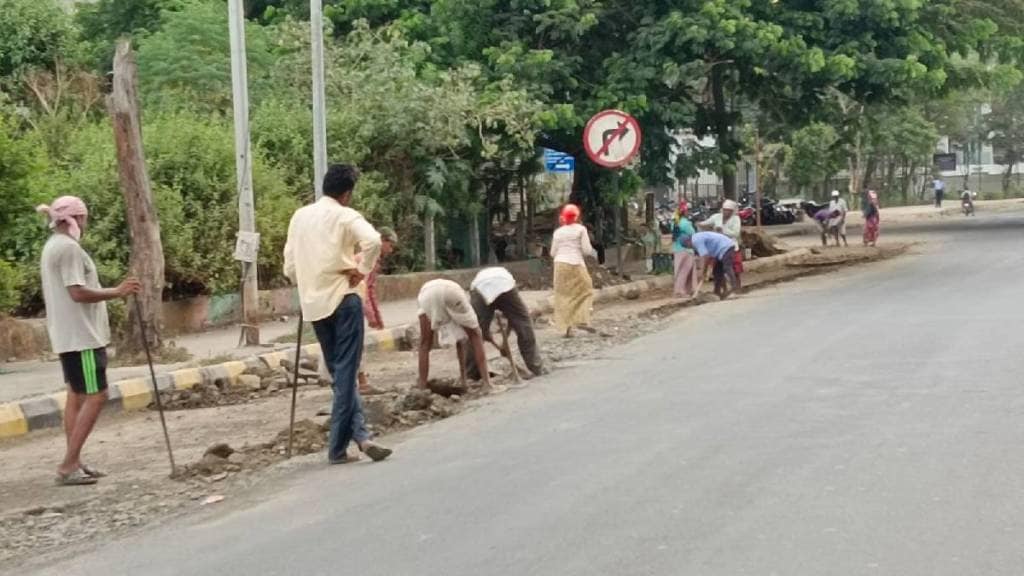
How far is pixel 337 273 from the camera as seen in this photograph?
830 centimetres

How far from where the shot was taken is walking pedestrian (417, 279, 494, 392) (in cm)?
1105

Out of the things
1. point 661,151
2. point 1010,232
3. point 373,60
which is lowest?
point 1010,232

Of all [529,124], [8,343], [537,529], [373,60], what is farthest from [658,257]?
[537,529]

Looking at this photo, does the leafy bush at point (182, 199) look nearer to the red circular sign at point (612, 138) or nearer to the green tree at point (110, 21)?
the red circular sign at point (612, 138)

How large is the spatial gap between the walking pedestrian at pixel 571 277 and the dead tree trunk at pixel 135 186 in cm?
474

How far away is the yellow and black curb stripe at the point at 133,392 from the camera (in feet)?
36.3

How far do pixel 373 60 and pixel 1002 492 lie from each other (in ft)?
54.7

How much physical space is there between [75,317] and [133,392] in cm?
399

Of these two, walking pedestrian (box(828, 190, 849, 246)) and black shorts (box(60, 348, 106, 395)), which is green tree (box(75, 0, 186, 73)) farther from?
black shorts (box(60, 348, 106, 395))

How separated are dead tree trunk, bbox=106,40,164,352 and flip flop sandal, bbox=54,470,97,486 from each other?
477 centimetres

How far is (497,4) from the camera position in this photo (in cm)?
2417

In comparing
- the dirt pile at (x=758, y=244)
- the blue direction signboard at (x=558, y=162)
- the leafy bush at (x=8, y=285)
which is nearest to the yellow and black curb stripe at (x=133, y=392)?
the leafy bush at (x=8, y=285)

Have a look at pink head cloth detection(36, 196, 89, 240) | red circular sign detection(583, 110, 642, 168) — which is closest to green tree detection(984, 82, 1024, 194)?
red circular sign detection(583, 110, 642, 168)

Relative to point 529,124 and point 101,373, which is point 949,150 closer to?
point 529,124
